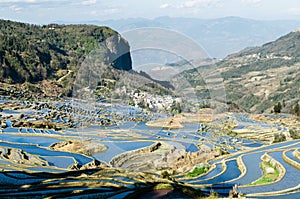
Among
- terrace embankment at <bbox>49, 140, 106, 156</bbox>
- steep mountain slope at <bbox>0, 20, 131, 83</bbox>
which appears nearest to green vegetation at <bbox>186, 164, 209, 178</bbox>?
terrace embankment at <bbox>49, 140, 106, 156</bbox>

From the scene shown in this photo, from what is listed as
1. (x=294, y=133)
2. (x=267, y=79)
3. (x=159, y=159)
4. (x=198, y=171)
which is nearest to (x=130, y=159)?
(x=159, y=159)

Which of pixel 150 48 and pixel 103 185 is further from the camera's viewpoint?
pixel 150 48

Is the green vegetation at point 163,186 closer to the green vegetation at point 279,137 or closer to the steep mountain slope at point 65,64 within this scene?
the steep mountain slope at point 65,64

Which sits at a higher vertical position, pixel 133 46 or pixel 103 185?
pixel 133 46

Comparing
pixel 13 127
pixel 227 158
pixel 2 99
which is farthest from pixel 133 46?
pixel 2 99

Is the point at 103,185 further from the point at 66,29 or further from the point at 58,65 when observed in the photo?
the point at 66,29

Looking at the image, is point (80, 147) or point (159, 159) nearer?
point (159, 159)

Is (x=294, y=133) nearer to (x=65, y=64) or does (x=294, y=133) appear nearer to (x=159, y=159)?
(x=159, y=159)
